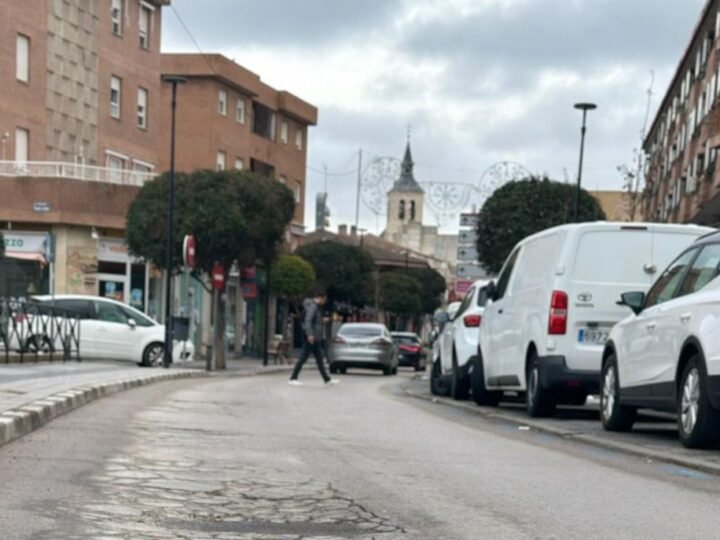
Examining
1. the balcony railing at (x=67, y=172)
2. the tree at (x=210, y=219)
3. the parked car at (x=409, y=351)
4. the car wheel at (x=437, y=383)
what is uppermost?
the balcony railing at (x=67, y=172)

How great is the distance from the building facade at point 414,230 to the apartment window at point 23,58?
120 meters

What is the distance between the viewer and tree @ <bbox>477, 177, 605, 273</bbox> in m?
43.1

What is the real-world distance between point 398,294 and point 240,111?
102 ft

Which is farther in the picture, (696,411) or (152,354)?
(152,354)

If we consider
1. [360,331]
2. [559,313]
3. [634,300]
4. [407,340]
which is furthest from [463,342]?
[407,340]

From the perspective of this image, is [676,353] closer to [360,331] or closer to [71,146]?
[360,331]

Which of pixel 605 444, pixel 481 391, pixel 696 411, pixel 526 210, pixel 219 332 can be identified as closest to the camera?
pixel 696 411

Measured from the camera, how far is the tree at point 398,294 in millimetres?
87250

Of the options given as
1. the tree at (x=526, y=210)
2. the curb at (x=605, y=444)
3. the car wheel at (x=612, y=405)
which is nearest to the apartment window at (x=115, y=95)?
the tree at (x=526, y=210)

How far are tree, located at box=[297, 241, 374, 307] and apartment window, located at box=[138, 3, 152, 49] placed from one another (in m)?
19.6

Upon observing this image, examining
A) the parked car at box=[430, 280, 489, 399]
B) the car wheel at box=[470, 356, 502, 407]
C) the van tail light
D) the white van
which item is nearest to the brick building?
the parked car at box=[430, 280, 489, 399]

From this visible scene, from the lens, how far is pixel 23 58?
4097cm

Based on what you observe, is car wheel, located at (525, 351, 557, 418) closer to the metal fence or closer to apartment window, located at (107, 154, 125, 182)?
the metal fence

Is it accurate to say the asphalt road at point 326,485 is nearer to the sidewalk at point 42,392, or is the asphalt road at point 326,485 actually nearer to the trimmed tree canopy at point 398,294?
the sidewalk at point 42,392
